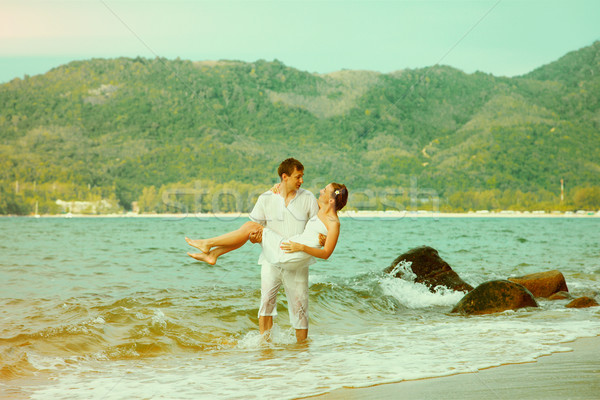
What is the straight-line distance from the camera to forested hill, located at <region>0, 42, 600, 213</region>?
379ft

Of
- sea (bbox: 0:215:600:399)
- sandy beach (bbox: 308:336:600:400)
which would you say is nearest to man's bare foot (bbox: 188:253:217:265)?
sea (bbox: 0:215:600:399)

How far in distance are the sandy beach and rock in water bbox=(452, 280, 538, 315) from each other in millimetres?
→ 3927

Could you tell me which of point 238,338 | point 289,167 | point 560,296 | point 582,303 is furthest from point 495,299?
point 289,167

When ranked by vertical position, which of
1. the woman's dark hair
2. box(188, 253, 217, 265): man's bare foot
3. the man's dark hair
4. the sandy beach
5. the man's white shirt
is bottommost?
the sandy beach

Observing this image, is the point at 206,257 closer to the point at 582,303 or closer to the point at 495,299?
the point at 495,299

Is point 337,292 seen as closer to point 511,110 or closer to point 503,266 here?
point 503,266

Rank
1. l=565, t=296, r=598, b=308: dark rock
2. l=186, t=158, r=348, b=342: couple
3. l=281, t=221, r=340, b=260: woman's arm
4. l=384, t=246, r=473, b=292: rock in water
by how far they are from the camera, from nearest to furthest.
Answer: l=281, t=221, r=340, b=260: woman's arm < l=186, t=158, r=348, b=342: couple < l=565, t=296, r=598, b=308: dark rock < l=384, t=246, r=473, b=292: rock in water

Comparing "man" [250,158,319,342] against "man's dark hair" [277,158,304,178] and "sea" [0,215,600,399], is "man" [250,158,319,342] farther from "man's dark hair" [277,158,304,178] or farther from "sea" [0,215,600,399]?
"sea" [0,215,600,399]

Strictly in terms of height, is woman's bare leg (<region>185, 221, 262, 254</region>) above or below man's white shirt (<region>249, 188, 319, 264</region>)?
below

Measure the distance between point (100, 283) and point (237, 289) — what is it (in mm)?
4393

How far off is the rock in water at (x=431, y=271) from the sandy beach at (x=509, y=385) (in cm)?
665

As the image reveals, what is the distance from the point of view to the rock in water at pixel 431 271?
1224 cm

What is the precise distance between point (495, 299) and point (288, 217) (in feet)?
16.6

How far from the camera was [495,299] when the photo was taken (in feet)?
31.5
